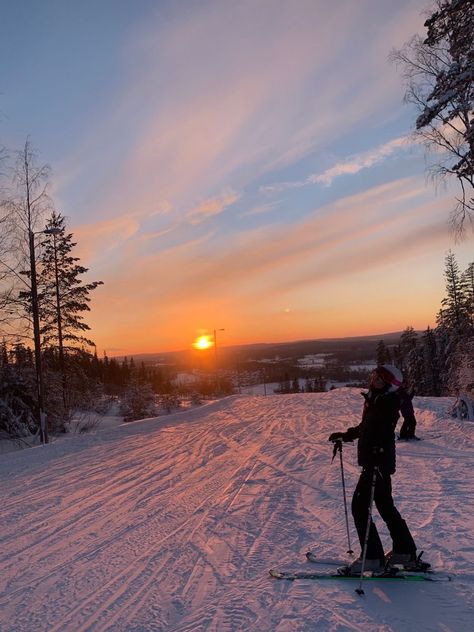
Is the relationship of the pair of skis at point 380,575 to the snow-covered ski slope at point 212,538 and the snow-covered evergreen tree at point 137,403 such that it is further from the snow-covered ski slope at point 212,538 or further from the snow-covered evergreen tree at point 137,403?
the snow-covered evergreen tree at point 137,403

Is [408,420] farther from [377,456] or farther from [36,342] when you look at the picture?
[36,342]

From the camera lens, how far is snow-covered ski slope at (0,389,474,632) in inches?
164

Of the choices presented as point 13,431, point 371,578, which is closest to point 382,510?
point 371,578

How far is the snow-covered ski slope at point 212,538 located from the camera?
13.7 feet

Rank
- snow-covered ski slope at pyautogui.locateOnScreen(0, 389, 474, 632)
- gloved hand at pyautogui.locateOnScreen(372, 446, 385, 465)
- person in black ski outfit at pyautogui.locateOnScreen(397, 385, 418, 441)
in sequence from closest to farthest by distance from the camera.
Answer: snow-covered ski slope at pyautogui.locateOnScreen(0, 389, 474, 632) < gloved hand at pyautogui.locateOnScreen(372, 446, 385, 465) < person in black ski outfit at pyautogui.locateOnScreen(397, 385, 418, 441)

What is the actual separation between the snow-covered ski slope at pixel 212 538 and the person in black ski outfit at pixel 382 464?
291 millimetres

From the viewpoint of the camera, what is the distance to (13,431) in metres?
21.3

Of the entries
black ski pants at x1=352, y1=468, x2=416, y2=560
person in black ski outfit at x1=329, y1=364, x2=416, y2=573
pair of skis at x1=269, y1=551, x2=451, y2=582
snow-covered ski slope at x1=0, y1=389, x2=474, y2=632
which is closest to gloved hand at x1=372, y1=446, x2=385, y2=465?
person in black ski outfit at x1=329, y1=364, x2=416, y2=573

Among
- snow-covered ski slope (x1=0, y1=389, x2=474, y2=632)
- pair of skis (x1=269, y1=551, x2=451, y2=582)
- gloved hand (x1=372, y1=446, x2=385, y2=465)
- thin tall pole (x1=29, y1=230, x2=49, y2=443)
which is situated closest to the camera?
snow-covered ski slope (x1=0, y1=389, x2=474, y2=632)

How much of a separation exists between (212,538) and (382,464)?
257 centimetres

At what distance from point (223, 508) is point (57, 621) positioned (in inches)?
137

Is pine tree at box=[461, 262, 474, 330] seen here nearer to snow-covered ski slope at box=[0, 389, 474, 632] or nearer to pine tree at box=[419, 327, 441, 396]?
pine tree at box=[419, 327, 441, 396]

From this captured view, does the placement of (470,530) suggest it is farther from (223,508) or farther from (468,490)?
(223,508)

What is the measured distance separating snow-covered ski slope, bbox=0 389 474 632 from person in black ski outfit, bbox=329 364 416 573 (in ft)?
0.95
